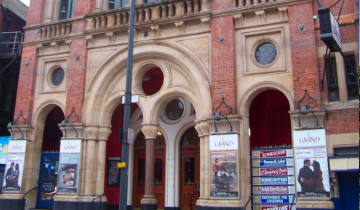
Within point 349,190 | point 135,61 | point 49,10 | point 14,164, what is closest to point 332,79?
point 349,190

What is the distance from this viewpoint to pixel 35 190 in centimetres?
1581

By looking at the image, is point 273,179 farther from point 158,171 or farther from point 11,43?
point 11,43

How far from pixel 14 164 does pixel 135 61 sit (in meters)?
6.67

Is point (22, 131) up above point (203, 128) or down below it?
above

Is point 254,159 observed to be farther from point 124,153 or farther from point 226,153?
point 124,153

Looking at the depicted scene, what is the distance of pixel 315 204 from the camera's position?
1088cm

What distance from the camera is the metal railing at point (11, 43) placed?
18.6m

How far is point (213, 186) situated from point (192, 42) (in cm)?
523

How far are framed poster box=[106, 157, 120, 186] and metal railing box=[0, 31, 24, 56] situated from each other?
702 cm

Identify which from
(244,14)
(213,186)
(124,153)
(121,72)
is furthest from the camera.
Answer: (121,72)

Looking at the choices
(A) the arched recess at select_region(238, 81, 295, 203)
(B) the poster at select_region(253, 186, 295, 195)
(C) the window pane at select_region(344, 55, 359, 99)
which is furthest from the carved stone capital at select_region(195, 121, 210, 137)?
(C) the window pane at select_region(344, 55, 359, 99)

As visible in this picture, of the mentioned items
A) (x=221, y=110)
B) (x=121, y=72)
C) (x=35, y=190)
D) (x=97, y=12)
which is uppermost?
(x=97, y=12)

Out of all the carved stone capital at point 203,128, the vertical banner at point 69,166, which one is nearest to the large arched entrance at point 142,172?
the vertical banner at point 69,166

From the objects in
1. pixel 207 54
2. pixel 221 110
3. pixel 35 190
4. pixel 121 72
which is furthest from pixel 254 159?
pixel 35 190
